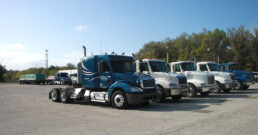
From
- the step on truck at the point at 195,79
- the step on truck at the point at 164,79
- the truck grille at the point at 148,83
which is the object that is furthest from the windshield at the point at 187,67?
the truck grille at the point at 148,83

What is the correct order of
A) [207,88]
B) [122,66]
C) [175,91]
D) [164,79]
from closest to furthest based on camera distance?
[122,66] < [175,91] < [164,79] < [207,88]

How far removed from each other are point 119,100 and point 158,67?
433cm

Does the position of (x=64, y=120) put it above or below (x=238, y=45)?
below

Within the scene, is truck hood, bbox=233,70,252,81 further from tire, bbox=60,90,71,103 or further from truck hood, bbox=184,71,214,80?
tire, bbox=60,90,71,103

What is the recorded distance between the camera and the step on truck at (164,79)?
12.4 meters

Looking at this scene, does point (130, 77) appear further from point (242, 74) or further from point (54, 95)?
point (242, 74)

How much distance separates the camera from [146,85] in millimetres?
10625

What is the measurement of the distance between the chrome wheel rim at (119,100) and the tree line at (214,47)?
34.4m

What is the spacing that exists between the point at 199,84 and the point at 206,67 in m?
3.97

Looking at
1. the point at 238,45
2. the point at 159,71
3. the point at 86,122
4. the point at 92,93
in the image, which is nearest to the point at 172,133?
the point at 86,122

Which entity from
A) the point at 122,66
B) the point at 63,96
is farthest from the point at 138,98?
the point at 63,96

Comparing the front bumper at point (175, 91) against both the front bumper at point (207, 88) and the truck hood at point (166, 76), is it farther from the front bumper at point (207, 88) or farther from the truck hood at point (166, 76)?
the front bumper at point (207, 88)

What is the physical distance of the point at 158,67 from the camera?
13828 millimetres

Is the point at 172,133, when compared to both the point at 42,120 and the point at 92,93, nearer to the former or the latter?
the point at 42,120
